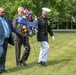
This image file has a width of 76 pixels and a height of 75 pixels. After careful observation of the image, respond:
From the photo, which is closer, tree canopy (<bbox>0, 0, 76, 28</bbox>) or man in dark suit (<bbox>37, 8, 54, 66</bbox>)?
man in dark suit (<bbox>37, 8, 54, 66</bbox>)

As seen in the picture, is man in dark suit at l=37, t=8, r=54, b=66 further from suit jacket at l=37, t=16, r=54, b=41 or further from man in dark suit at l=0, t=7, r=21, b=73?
man in dark suit at l=0, t=7, r=21, b=73

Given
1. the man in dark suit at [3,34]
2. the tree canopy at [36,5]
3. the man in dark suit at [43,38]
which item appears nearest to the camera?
the man in dark suit at [3,34]

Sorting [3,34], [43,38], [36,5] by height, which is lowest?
[43,38]

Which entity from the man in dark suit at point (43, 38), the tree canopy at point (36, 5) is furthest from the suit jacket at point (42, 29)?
the tree canopy at point (36, 5)

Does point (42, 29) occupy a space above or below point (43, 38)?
above

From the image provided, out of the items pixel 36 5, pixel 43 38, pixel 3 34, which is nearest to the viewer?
pixel 3 34

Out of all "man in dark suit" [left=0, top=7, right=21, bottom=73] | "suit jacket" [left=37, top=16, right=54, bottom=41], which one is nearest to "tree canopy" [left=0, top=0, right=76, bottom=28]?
"suit jacket" [left=37, top=16, right=54, bottom=41]

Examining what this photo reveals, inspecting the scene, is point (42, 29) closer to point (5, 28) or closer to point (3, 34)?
point (5, 28)

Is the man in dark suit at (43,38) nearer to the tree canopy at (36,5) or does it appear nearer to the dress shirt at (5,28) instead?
the dress shirt at (5,28)

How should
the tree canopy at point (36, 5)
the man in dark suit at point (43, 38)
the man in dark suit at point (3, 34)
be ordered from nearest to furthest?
the man in dark suit at point (3, 34), the man in dark suit at point (43, 38), the tree canopy at point (36, 5)

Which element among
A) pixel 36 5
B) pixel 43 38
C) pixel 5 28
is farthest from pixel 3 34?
pixel 36 5

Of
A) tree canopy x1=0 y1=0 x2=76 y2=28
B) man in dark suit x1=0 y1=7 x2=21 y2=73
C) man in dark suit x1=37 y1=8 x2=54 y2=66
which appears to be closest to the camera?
man in dark suit x1=0 y1=7 x2=21 y2=73

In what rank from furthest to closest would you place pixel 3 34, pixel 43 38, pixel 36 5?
pixel 36 5, pixel 43 38, pixel 3 34

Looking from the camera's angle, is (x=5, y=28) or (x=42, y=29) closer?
(x=5, y=28)
